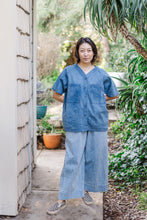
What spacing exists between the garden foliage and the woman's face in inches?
35.5

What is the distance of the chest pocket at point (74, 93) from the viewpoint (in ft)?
7.80

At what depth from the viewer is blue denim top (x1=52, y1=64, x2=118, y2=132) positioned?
2.39 m

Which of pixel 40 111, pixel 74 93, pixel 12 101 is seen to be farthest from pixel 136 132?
pixel 40 111

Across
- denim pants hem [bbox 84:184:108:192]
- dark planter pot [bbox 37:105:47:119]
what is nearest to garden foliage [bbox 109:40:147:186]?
denim pants hem [bbox 84:184:108:192]

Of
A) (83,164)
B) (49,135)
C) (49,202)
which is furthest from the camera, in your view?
(49,135)

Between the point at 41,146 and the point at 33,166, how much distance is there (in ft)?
3.42

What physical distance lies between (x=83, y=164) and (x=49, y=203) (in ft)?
1.60

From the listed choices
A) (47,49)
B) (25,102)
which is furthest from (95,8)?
(47,49)

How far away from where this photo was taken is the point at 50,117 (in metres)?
5.12

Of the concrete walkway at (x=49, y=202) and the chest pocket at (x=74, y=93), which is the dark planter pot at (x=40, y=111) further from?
the chest pocket at (x=74, y=93)

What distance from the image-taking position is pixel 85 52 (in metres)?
2.37

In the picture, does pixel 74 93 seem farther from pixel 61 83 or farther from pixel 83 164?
pixel 83 164

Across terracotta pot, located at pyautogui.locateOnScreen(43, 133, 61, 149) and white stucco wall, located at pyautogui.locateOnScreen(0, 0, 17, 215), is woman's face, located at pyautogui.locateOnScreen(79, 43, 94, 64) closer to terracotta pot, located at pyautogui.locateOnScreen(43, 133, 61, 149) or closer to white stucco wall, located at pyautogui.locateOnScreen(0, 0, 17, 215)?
white stucco wall, located at pyautogui.locateOnScreen(0, 0, 17, 215)

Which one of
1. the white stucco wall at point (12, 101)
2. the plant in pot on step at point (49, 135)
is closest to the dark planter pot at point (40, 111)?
the plant in pot on step at point (49, 135)
